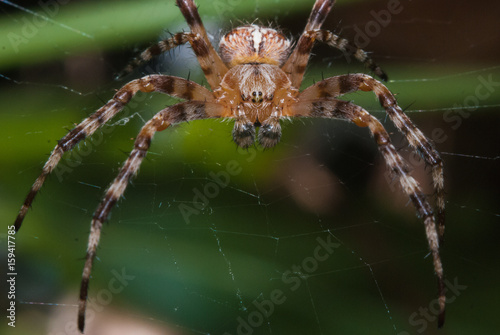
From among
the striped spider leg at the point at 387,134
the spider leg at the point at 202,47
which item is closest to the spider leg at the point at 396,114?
the striped spider leg at the point at 387,134

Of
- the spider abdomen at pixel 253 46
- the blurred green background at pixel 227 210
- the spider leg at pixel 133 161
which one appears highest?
the spider abdomen at pixel 253 46

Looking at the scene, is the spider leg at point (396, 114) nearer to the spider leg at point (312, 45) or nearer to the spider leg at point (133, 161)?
the spider leg at point (312, 45)

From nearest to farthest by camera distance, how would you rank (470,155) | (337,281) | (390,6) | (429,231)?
1. (429,231)
2. (337,281)
3. (470,155)
4. (390,6)

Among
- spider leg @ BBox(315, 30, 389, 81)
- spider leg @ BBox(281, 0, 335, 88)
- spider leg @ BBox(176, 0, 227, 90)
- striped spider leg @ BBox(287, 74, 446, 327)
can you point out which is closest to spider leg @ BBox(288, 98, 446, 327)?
striped spider leg @ BBox(287, 74, 446, 327)

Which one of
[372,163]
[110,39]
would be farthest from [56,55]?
[372,163]

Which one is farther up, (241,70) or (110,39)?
(110,39)

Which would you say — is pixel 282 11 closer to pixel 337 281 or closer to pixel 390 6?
pixel 390 6

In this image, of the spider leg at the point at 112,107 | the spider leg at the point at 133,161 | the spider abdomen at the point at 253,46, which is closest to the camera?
the spider leg at the point at 133,161
